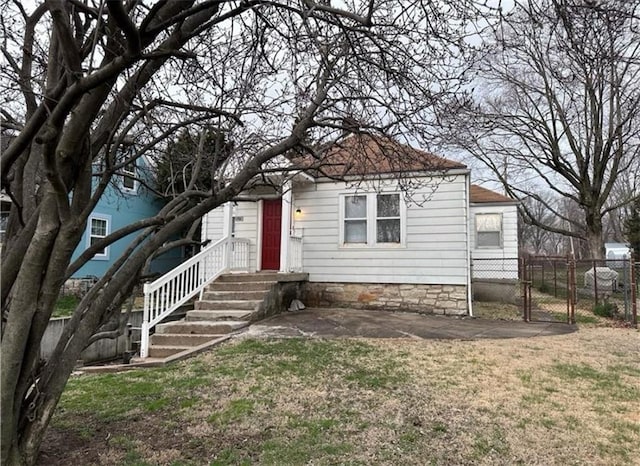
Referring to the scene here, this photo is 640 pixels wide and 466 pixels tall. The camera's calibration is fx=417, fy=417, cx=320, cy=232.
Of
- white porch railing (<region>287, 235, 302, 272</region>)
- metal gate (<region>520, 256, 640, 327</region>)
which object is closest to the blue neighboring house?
white porch railing (<region>287, 235, 302, 272</region>)

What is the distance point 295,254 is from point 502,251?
7196 millimetres

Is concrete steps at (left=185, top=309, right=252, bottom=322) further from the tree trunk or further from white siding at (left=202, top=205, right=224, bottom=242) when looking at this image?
the tree trunk

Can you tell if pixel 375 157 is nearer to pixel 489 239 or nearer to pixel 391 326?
pixel 391 326

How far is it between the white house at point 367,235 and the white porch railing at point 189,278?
0.42m

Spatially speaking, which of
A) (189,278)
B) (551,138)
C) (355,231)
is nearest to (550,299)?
(551,138)

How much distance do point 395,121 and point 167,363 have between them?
440 centimetres

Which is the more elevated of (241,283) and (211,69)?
(211,69)

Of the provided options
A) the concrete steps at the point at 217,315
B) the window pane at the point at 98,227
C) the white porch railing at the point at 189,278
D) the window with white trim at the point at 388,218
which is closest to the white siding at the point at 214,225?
the white porch railing at the point at 189,278

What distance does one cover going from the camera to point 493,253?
534 inches

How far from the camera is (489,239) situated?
13.8 meters

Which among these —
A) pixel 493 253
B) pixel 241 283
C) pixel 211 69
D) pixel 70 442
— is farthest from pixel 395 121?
pixel 493 253

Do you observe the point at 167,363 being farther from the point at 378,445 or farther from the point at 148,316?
the point at 378,445

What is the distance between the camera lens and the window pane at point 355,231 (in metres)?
10.6

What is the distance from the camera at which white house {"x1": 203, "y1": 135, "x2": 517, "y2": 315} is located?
9719 millimetres
